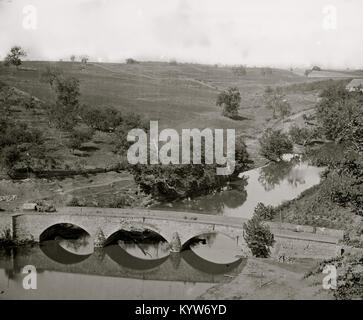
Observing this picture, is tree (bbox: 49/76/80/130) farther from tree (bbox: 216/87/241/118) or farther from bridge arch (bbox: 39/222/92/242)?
bridge arch (bbox: 39/222/92/242)

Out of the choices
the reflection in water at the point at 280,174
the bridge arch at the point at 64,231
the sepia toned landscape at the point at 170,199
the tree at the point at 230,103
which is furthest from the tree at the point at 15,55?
the bridge arch at the point at 64,231

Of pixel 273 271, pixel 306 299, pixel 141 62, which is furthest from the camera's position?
pixel 141 62

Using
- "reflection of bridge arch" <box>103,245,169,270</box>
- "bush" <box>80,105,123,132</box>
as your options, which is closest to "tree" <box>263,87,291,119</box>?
"bush" <box>80,105,123,132</box>

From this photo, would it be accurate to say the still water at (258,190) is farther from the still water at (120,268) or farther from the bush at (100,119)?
the bush at (100,119)

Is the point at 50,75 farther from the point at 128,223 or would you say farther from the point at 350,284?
the point at 350,284

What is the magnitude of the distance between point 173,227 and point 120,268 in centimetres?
604

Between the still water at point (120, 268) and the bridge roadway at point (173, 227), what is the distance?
1.55m

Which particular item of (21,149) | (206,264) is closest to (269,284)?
(206,264)

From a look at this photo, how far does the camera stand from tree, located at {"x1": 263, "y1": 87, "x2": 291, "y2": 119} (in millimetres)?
114831

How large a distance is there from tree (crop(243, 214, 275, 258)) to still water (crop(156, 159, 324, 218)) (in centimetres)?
1650

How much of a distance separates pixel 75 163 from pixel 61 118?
13.9 meters

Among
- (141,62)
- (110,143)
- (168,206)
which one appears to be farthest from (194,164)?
(141,62)
